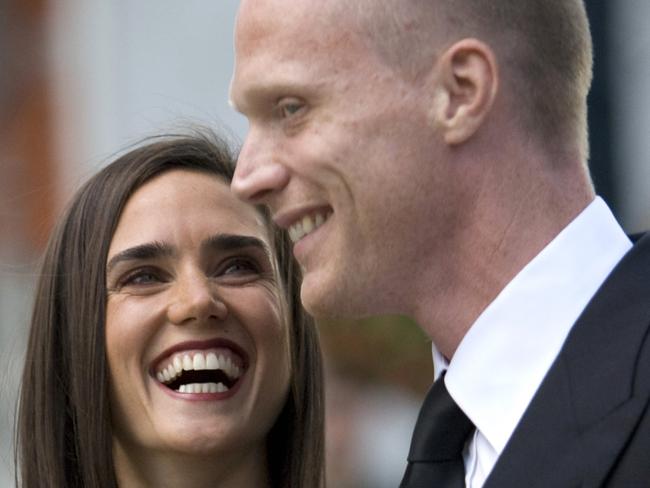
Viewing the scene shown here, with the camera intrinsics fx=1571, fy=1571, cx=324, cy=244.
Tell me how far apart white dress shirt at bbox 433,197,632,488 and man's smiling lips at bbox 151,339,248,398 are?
3.00 feet

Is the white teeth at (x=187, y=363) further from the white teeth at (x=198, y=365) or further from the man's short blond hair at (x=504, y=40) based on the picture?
the man's short blond hair at (x=504, y=40)

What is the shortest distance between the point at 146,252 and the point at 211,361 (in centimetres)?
28

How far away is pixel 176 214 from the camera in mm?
3428

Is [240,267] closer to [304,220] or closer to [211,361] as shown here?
[211,361]

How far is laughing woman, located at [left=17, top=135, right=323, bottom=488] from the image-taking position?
3.36 meters

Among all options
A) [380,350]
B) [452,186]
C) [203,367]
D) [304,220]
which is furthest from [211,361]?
[380,350]

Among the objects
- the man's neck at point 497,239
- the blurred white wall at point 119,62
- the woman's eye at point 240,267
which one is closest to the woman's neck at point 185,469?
the woman's eye at point 240,267

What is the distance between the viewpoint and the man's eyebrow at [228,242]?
3408 mm

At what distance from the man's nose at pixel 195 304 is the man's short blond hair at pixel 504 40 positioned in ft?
2.96

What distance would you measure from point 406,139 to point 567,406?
1.69 feet

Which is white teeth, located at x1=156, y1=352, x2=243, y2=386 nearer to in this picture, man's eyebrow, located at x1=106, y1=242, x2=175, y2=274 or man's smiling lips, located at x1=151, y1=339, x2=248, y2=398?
man's smiling lips, located at x1=151, y1=339, x2=248, y2=398

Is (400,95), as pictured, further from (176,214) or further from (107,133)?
(107,133)

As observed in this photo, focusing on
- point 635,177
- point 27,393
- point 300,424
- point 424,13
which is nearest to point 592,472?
point 424,13

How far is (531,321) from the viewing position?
97.3 inches
